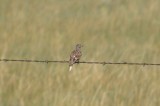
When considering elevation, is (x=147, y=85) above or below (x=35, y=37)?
below

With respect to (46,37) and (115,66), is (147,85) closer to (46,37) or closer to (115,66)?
(115,66)

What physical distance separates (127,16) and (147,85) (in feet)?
14.9

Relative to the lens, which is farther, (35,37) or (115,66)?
(35,37)

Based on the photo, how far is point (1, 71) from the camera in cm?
728

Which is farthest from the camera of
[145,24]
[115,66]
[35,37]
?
[145,24]

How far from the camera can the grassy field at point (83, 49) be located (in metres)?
6.74

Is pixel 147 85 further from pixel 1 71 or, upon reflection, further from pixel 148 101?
pixel 1 71

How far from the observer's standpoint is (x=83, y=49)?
884cm

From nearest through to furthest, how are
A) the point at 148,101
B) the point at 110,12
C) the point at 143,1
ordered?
the point at 148,101 < the point at 110,12 < the point at 143,1

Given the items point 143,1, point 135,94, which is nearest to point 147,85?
point 135,94

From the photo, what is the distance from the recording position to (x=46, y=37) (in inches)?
377

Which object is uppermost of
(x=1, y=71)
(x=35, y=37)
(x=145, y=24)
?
(x=145, y=24)

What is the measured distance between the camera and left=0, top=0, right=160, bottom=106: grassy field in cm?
674

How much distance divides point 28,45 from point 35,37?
1.51 feet
